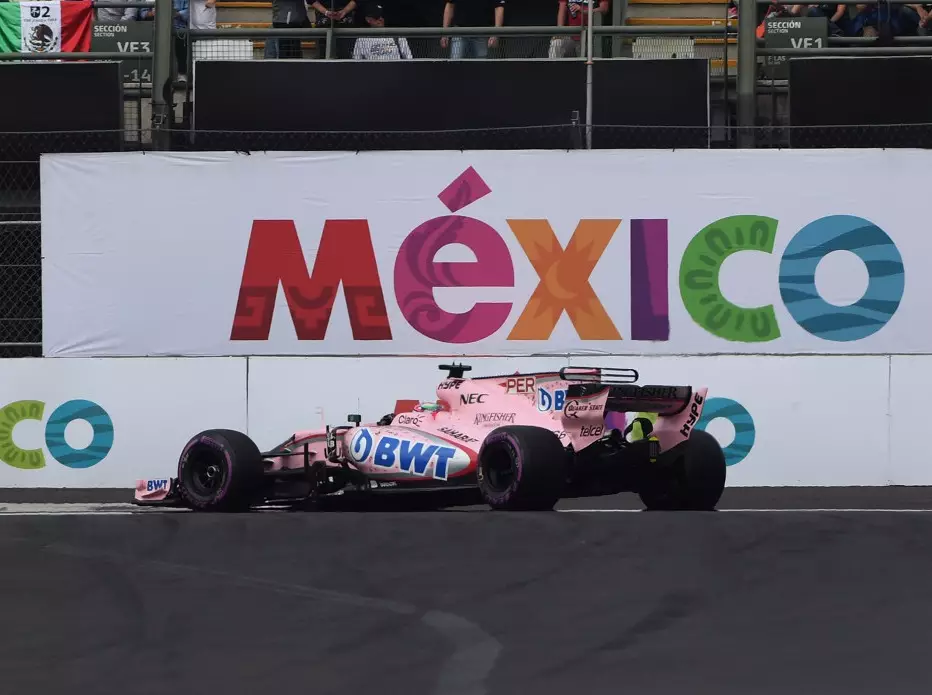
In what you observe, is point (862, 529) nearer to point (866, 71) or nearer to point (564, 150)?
point (564, 150)

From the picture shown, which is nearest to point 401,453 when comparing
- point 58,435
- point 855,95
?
point 58,435

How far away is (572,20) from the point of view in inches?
687

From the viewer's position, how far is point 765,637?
5.20 metres

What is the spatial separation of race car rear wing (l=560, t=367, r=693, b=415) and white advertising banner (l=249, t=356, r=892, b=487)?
3670 millimetres

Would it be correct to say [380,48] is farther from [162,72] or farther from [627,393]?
[627,393]

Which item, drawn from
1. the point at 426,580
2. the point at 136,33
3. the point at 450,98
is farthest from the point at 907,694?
the point at 136,33

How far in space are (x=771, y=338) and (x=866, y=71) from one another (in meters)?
3.16

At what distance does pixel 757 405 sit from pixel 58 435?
20.2ft

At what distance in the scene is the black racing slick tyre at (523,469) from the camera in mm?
9375

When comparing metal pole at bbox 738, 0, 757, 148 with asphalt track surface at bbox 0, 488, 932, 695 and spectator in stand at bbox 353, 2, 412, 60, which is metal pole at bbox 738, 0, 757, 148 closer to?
spectator in stand at bbox 353, 2, 412, 60

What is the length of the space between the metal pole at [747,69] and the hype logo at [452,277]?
140cm

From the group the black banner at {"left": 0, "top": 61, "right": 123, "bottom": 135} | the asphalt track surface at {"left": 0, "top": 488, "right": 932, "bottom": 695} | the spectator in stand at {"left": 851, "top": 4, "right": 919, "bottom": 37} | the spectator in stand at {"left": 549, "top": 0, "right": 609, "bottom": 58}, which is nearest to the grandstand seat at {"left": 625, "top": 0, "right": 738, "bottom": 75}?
the spectator in stand at {"left": 549, "top": 0, "right": 609, "bottom": 58}

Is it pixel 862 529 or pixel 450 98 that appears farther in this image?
pixel 450 98

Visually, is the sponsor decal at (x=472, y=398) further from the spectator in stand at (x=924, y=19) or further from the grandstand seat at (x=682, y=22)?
the spectator in stand at (x=924, y=19)
